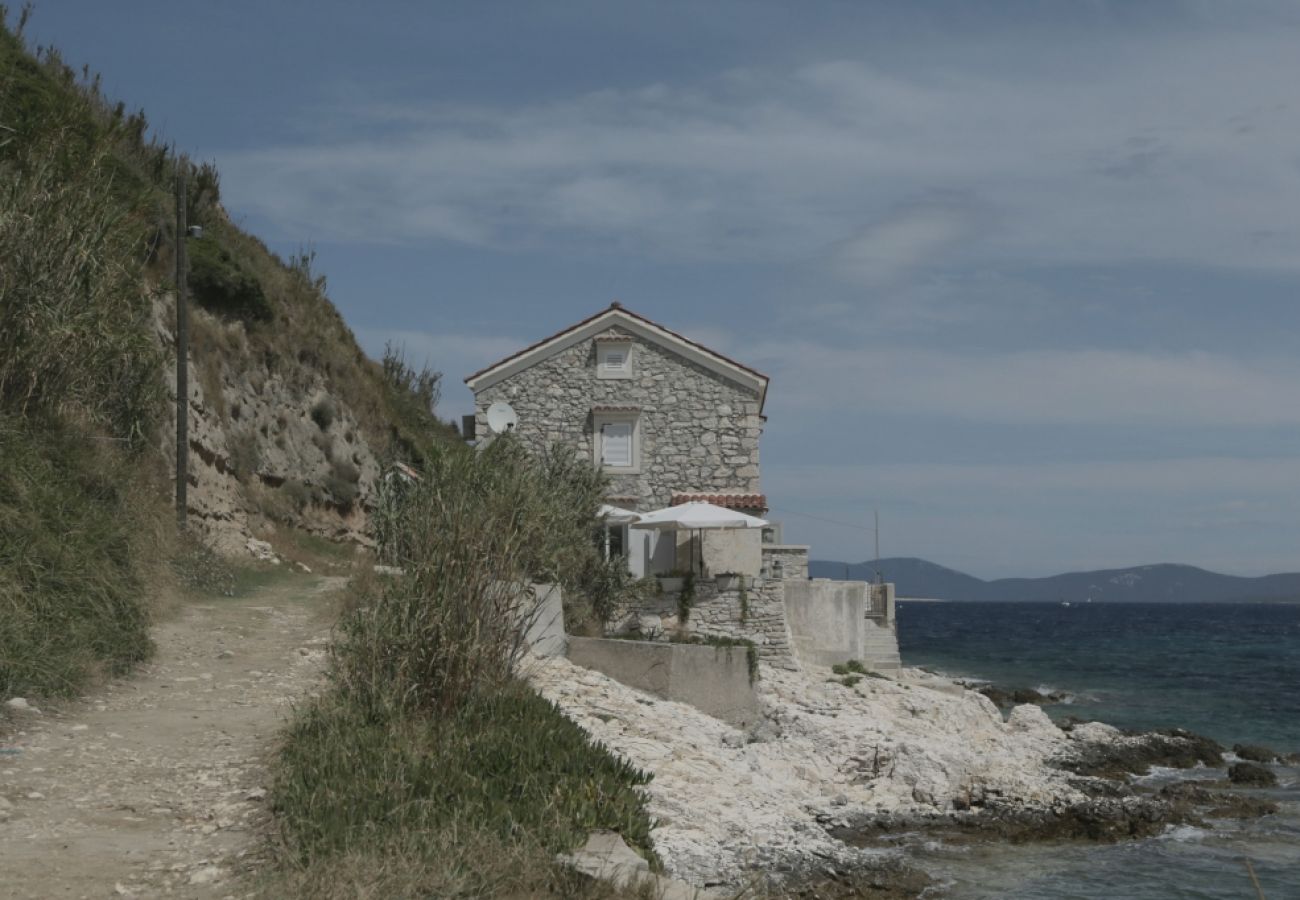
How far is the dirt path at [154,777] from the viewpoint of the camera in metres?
7.32

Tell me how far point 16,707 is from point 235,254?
19.9 metres

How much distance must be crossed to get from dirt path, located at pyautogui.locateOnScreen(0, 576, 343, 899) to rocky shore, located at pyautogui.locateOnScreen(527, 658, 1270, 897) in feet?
10.8

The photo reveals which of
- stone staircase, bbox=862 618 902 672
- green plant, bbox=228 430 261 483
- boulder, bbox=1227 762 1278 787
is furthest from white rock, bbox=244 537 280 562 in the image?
boulder, bbox=1227 762 1278 787

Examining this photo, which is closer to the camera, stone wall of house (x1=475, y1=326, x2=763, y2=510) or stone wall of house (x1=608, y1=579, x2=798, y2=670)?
stone wall of house (x1=608, y1=579, x2=798, y2=670)

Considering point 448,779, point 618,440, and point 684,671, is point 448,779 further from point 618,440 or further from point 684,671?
point 618,440

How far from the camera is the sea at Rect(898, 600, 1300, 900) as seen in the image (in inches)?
594

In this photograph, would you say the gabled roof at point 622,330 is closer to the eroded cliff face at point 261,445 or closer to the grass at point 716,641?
the eroded cliff face at point 261,445

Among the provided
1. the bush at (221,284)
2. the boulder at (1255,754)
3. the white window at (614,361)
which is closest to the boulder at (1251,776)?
the boulder at (1255,754)

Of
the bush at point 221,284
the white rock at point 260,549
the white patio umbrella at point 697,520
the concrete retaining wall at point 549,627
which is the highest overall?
the bush at point 221,284

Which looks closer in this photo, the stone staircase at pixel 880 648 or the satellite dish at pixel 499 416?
the stone staircase at pixel 880 648

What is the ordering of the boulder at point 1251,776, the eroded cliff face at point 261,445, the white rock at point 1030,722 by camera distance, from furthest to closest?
the white rock at point 1030,722 → the eroded cliff face at point 261,445 → the boulder at point 1251,776

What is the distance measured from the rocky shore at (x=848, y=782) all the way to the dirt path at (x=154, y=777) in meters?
3.30

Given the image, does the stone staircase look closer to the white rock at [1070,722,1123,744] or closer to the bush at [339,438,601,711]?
the white rock at [1070,722,1123,744]

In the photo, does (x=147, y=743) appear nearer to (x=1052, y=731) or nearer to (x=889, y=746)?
(x=889, y=746)
